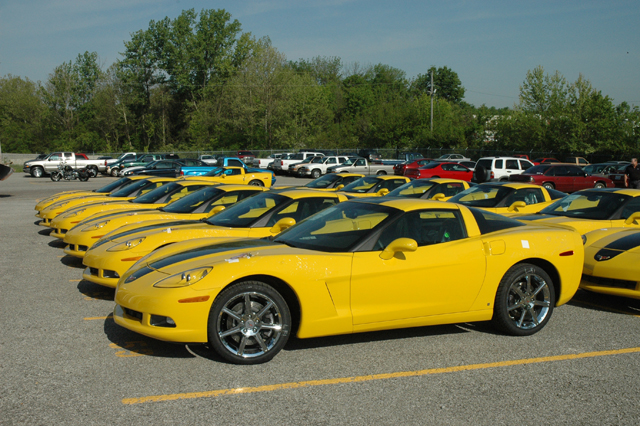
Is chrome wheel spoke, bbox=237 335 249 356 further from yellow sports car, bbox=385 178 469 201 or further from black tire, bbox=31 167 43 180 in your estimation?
black tire, bbox=31 167 43 180

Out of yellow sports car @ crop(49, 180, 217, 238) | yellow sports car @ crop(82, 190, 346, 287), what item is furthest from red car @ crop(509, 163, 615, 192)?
yellow sports car @ crop(82, 190, 346, 287)

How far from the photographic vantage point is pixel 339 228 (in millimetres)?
5500

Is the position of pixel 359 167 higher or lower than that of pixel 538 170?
lower

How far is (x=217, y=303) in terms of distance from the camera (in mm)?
4340

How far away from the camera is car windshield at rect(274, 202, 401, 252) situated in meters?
5.03

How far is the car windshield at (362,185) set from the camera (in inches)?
598

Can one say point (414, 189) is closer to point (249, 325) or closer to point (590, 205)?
point (590, 205)

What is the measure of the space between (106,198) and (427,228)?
978 centimetres

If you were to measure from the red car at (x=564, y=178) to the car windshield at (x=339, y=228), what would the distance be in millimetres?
20384

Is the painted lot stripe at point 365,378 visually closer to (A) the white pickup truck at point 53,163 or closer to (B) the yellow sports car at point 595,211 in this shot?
(B) the yellow sports car at point 595,211

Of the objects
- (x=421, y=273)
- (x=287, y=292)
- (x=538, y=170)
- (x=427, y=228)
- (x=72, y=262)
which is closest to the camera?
(x=287, y=292)

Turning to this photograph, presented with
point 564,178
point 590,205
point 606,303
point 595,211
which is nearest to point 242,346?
point 606,303

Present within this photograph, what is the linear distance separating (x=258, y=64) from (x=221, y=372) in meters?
56.6

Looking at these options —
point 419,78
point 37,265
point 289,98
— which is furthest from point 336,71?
point 37,265
